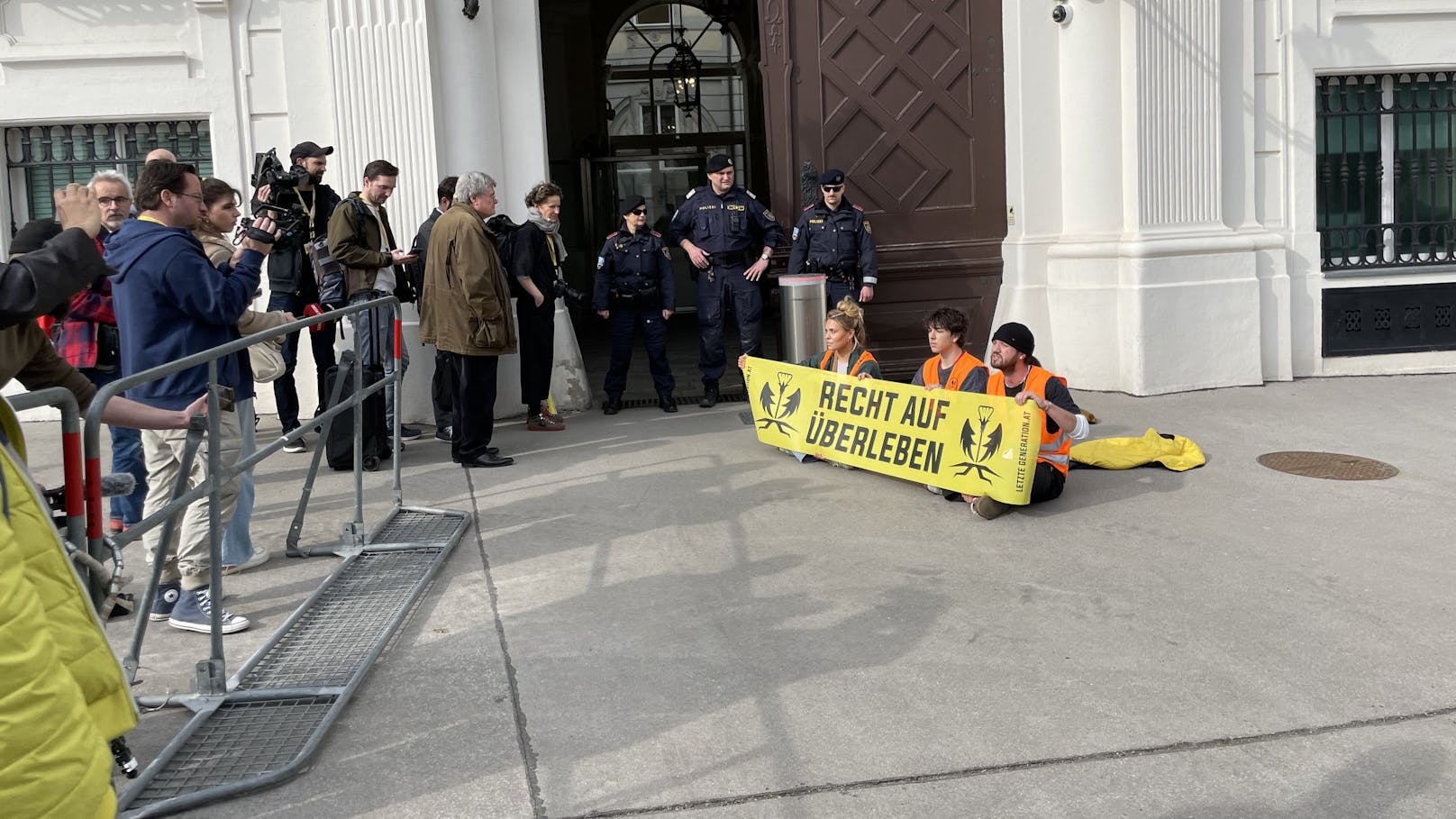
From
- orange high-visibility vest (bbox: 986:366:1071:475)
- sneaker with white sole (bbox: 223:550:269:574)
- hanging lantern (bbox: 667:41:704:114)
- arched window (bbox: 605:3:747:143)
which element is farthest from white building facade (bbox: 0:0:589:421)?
arched window (bbox: 605:3:747:143)

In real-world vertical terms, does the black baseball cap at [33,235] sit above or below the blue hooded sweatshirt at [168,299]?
above

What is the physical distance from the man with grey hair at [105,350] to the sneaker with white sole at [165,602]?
0.74m

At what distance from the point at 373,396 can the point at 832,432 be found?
2985 mm

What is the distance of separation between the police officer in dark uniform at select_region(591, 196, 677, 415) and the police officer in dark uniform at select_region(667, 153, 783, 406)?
0.84 ft

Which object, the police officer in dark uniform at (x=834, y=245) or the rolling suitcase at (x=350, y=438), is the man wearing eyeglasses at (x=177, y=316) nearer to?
the rolling suitcase at (x=350, y=438)

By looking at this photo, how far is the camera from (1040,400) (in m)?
6.76

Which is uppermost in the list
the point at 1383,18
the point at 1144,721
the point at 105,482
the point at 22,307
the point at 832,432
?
the point at 1383,18

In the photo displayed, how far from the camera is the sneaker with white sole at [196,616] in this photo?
17.2ft

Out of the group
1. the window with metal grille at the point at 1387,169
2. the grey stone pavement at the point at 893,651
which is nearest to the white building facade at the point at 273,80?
the grey stone pavement at the point at 893,651

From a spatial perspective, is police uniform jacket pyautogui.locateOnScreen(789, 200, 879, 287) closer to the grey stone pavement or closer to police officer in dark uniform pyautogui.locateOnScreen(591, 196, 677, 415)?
police officer in dark uniform pyautogui.locateOnScreen(591, 196, 677, 415)

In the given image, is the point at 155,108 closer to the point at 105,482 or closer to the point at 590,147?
the point at 105,482

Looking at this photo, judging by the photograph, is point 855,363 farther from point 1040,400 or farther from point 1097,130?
point 1097,130

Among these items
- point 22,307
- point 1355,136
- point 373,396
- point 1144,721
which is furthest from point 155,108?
point 1355,136

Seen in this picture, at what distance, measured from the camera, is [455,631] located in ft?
16.9
